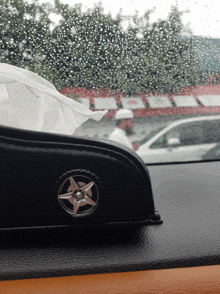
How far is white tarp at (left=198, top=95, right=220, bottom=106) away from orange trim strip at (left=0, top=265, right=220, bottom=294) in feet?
2.73

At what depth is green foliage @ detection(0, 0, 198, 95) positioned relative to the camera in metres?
1.11

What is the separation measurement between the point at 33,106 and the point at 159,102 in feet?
2.04

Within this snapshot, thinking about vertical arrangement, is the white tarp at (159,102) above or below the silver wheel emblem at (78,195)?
above

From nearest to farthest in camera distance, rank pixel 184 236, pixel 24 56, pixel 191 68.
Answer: pixel 184 236 → pixel 24 56 → pixel 191 68

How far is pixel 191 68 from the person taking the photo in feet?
3.99

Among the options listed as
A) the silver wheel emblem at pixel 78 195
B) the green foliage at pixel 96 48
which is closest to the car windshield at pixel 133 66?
the green foliage at pixel 96 48

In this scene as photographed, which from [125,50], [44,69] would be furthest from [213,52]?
[44,69]

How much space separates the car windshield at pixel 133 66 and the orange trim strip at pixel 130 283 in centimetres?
60

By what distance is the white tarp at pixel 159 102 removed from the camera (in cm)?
124

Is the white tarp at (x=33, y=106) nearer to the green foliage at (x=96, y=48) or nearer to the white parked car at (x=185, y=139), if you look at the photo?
the green foliage at (x=96, y=48)

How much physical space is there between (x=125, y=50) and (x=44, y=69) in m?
0.37

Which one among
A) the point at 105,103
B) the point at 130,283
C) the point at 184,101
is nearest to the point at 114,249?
the point at 130,283

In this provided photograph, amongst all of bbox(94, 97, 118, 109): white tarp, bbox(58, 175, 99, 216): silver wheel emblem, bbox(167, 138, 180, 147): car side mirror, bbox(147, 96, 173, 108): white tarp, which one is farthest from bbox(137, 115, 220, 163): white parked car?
bbox(58, 175, 99, 216): silver wheel emblem

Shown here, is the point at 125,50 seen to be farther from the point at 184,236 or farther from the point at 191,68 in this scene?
the point at 184,236
